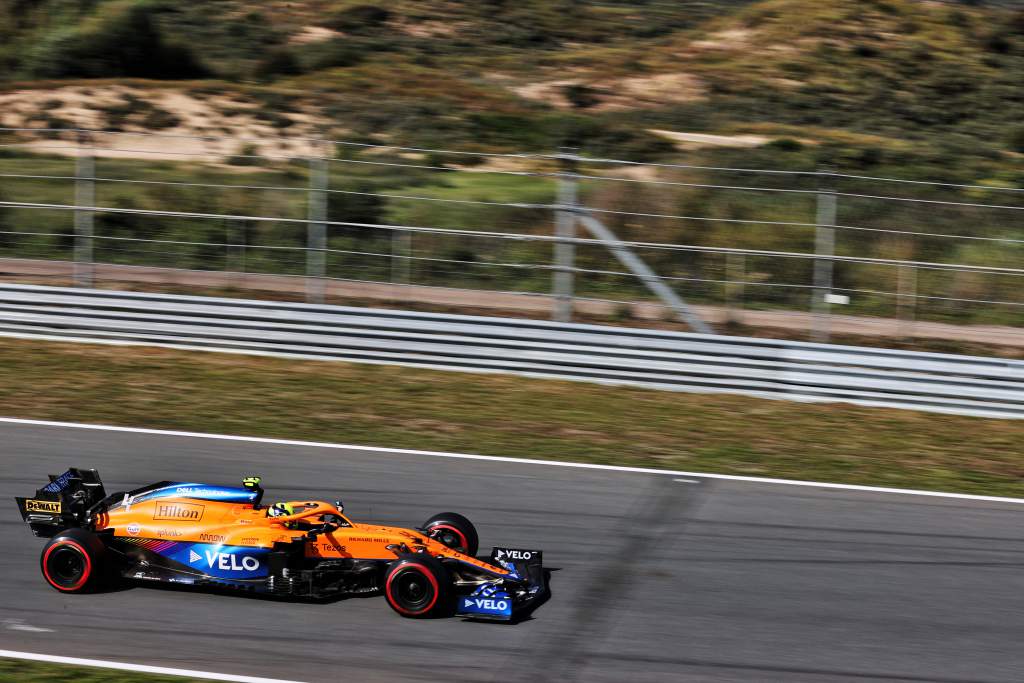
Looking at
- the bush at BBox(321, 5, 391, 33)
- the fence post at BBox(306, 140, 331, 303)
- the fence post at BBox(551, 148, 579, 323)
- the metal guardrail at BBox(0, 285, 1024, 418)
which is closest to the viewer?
the metal guardrail at BBox(0, 285, 1024, 418)

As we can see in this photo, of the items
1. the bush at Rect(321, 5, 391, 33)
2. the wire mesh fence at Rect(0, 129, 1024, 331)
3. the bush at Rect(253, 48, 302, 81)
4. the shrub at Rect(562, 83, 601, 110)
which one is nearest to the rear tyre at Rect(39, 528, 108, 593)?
the wire mesh fence at Rect(0, 129, 1024, 331)

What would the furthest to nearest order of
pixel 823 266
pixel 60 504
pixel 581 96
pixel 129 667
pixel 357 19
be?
pixel 357 19, pixel 581 96, pixel 823 266, pixel 60 504, pixel 129 667

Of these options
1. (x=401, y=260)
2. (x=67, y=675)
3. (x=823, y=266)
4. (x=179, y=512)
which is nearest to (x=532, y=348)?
(x=401, y=260)

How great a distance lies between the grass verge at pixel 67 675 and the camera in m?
5.78

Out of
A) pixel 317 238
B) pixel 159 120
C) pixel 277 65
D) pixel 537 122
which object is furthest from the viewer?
pixel 277 65

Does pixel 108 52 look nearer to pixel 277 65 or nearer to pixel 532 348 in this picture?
pixel 277 65

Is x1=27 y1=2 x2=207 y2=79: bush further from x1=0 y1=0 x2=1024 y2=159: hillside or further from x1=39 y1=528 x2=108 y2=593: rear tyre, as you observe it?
x1=39 y1=528 x2=108 y2=593: rear tyre

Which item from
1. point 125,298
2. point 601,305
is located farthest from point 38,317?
point 601,305

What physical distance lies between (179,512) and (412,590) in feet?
4.62

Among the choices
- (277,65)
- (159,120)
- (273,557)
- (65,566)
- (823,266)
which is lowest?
(65,566)

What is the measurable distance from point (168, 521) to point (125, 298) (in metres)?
7.72

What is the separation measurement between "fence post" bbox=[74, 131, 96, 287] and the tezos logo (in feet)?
27.2

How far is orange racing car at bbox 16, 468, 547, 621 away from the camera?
652cm

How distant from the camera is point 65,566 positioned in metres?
6.80
